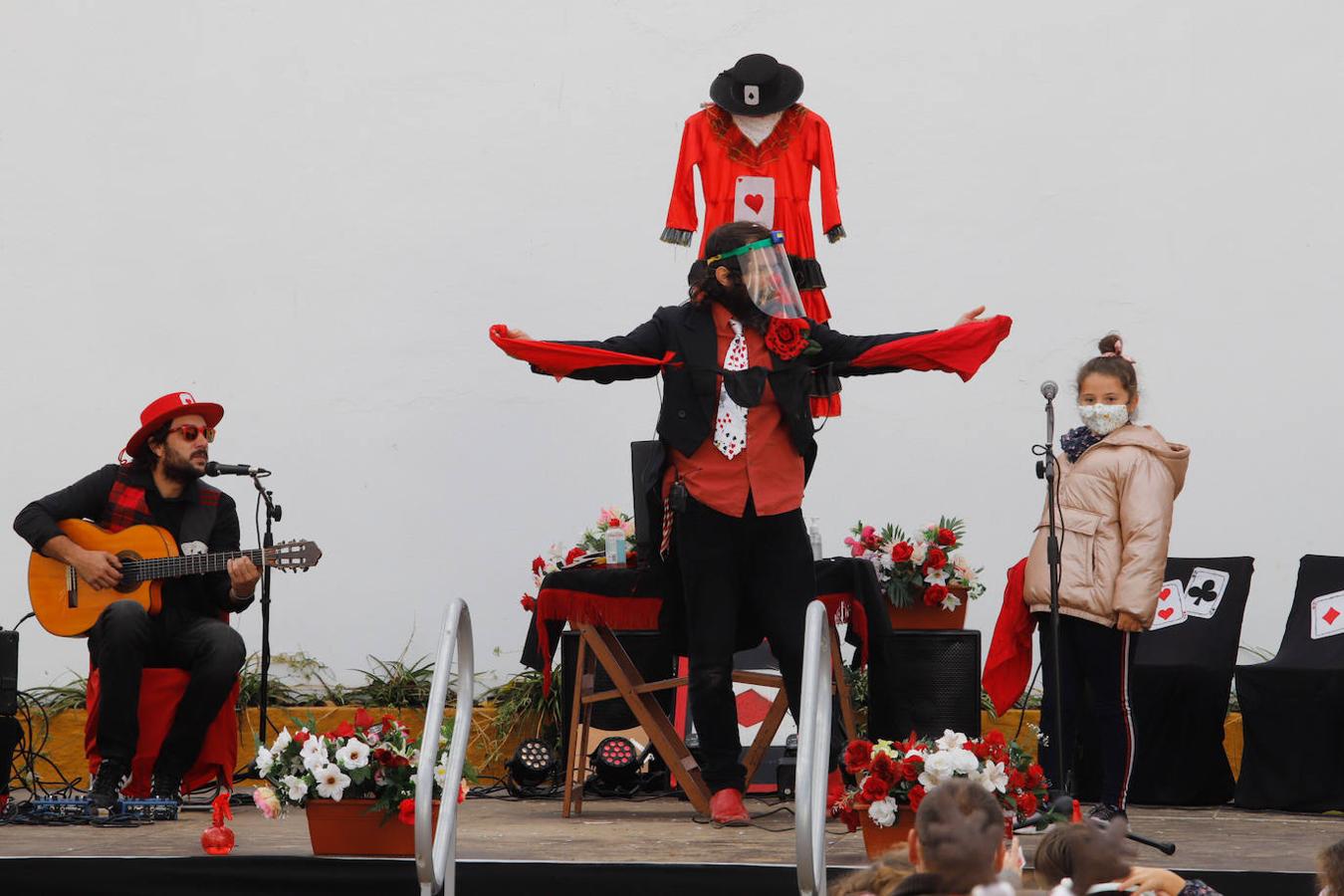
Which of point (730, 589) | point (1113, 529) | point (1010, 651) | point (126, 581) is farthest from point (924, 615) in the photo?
point (126, 581)

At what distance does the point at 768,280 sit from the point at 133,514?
7.54ft

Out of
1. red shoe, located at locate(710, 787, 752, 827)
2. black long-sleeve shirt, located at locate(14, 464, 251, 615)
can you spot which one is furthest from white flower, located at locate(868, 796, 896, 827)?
black long-sleeve shirt, located at locate(14, 464, 251, 615)

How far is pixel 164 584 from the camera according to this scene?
5766 mm

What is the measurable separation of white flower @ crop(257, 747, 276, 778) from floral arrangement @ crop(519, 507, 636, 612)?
1505mm

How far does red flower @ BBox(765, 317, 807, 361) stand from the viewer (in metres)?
4.98

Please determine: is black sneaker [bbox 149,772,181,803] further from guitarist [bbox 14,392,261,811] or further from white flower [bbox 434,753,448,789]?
white flower [bbox 434,753,448,789]

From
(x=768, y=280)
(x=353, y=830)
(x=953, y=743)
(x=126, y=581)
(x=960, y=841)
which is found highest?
(x=768, y=280)

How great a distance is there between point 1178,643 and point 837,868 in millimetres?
2485

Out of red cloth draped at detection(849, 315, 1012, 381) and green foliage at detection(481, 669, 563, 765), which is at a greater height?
red cloth draped at detection(849, 315, 1012, 381)

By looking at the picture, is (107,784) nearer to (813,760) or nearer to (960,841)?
(813,760)

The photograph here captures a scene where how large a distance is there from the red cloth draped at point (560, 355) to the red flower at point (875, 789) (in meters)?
1.40

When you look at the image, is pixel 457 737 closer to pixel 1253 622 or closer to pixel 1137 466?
pixel 1137 466

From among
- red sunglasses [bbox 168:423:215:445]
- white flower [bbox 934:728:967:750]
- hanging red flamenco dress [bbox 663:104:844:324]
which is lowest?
white flower [bbox 934:728:967:750]

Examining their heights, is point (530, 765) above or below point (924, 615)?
below
